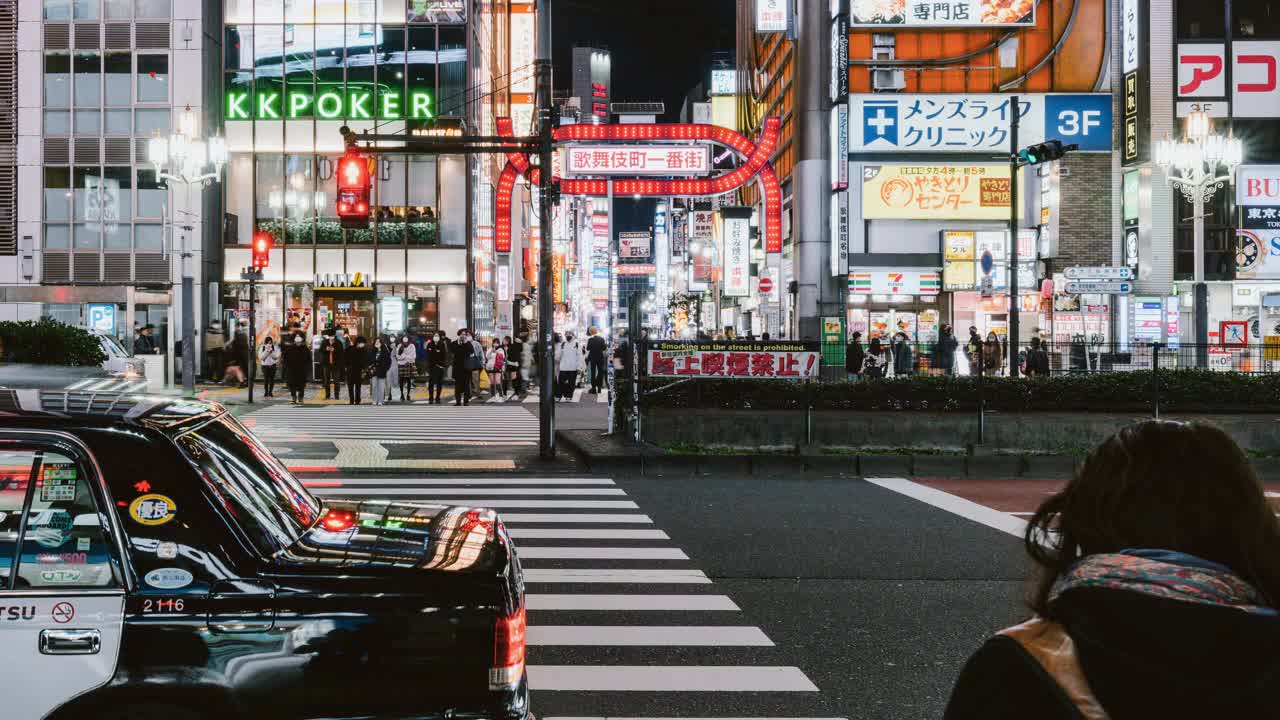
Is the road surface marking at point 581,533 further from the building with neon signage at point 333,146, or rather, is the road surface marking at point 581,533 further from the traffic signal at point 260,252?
the building with neon signage at point 333,146

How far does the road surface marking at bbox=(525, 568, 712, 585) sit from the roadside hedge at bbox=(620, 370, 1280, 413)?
26.9 ft

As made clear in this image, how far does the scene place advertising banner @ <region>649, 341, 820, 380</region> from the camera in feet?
53.7

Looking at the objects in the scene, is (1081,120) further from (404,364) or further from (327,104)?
(327,104)

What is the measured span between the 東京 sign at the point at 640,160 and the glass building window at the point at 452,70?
15598mm

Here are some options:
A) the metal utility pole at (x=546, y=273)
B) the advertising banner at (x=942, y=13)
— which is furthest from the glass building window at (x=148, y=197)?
the advertising banner at (x=942, y=13)

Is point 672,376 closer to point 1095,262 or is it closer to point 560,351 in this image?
point 560,351

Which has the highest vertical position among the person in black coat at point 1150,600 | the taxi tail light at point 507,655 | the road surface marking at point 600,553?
the person in black coat at point 1150,600

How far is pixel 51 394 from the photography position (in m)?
3.49

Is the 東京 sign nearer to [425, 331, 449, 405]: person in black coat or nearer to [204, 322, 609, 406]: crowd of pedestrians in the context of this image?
[204, 322, 609, 406]: crowd of pedestrians

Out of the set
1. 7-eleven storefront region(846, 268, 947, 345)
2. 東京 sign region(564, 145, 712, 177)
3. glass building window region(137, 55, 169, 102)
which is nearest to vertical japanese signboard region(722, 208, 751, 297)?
7-eleven storefront region(846, 268, 947, 345)

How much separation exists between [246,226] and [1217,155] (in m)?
33.5

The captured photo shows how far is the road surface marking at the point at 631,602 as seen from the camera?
7.06 meters

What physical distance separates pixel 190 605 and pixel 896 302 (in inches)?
1467

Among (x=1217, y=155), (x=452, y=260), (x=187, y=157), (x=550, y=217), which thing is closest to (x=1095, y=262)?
(x=1217, y=155)
